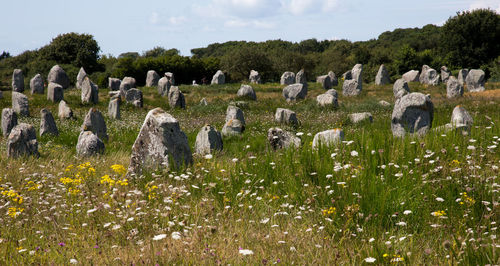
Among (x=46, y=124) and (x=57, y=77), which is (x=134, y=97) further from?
(x=57, y=77)

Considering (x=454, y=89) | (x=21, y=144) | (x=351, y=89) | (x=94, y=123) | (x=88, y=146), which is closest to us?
(x=21, y=144)

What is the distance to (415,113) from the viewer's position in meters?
11.5

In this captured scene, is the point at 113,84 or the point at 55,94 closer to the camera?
the point at 55,94

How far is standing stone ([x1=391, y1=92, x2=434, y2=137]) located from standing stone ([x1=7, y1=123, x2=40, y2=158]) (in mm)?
9494

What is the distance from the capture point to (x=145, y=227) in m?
4.57

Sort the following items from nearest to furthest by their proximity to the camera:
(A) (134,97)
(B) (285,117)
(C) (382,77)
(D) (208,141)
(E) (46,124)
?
(D) (208,141), (E) (46,124), (B) (285,117), (A) (134,97), (C) (382,77)

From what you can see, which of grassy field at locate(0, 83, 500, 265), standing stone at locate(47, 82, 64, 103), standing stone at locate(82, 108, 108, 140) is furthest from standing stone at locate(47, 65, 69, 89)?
grassy field at locate(0, 83, 500, 265)

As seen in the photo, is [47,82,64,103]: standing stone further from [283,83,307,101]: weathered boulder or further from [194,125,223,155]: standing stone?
[194,125,223,155]: standing stone

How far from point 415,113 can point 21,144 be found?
10.4 metres

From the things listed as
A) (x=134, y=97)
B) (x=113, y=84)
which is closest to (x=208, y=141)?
(x=134, y=97)

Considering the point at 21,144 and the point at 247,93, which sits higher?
the point at 247,93

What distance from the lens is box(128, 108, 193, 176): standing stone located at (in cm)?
768

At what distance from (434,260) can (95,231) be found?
136 inches

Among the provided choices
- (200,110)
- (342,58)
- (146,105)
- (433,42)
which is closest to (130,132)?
(200,110)
